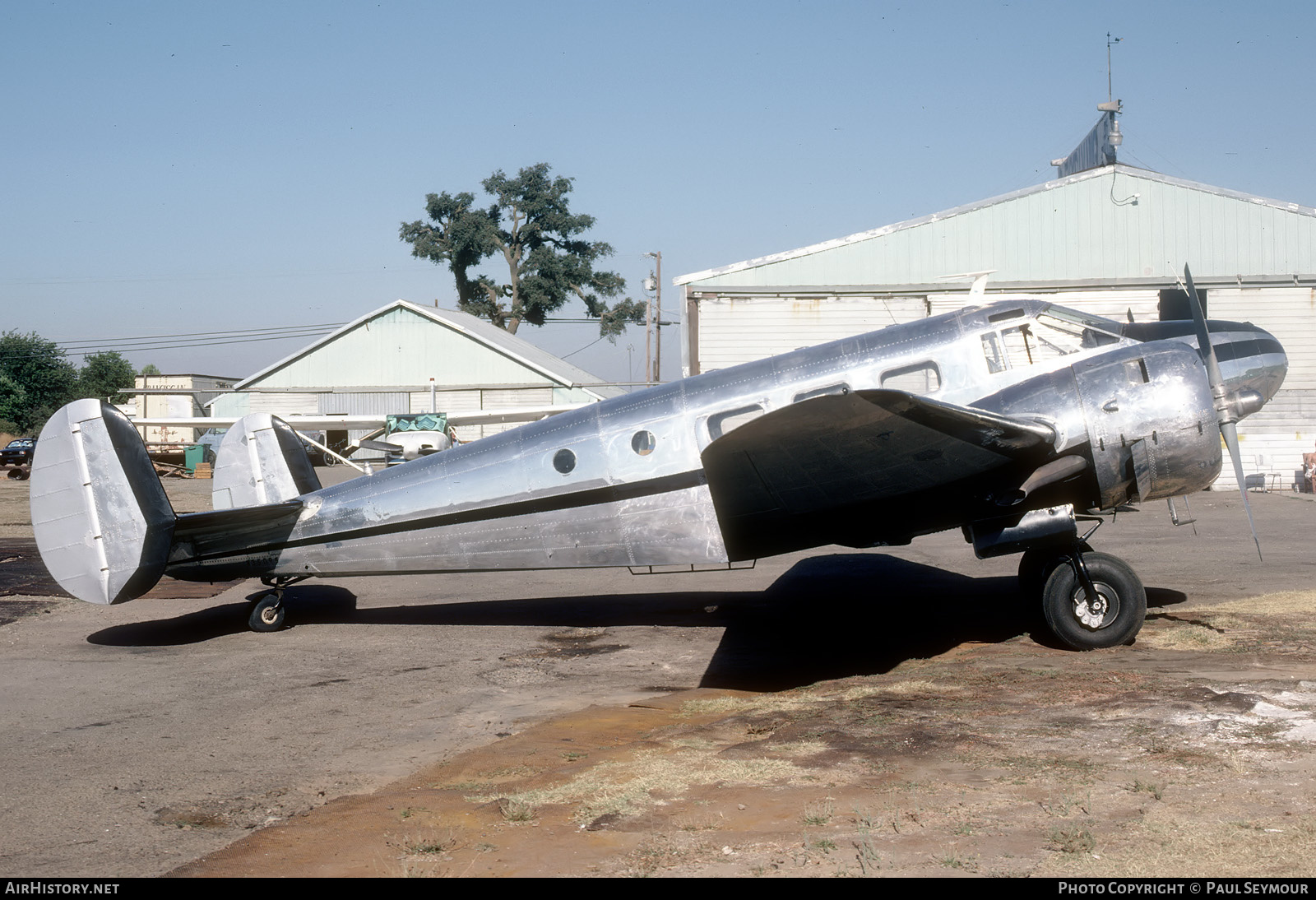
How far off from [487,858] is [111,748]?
3970mm

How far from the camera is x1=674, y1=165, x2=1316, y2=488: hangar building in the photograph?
85.6 feet

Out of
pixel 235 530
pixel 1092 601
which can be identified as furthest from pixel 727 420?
pixel 235 530

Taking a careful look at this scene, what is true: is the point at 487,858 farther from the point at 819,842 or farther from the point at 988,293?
the point at 988,293

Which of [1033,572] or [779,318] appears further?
[779,318]

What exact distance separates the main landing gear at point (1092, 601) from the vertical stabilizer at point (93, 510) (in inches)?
354

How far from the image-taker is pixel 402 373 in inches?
1978

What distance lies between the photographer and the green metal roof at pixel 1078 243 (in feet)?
86.3

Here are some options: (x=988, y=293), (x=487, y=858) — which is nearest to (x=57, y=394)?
(x=988, y=293)

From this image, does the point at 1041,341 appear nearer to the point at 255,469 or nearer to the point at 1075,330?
the point at 1075,330

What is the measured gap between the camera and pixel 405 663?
380 inches

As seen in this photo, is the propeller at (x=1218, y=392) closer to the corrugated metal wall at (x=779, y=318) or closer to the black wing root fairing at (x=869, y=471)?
the black wing root fairing at (x=869, y=471)

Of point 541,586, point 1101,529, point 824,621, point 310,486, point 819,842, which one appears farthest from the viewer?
point 1101,529

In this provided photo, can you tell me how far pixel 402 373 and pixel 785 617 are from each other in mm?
42078

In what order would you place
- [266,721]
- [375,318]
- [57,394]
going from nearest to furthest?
[266,721], [375,318], [57,394]
